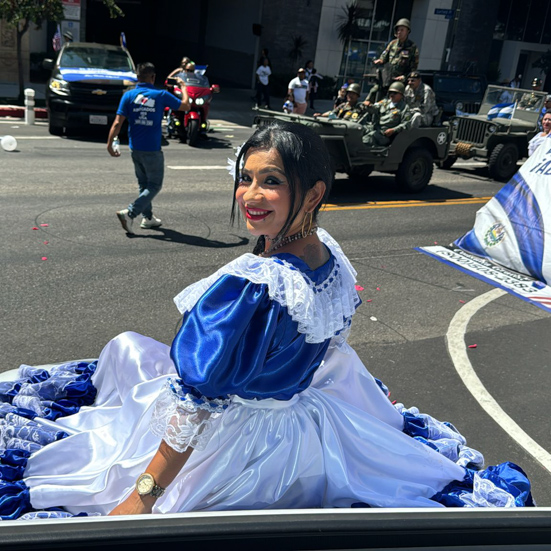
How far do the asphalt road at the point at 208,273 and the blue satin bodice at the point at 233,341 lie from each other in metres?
2.40

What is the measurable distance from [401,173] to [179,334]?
10.6 metres

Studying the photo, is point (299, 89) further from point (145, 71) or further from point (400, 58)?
point (145, 71)

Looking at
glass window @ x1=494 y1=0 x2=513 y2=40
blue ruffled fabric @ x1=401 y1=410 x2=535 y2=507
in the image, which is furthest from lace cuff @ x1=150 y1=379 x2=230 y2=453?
glass window @ x1=494 y1=0 x2=513 y2=40

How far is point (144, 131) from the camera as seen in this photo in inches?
314

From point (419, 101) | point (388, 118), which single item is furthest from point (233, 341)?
point (419, 101)

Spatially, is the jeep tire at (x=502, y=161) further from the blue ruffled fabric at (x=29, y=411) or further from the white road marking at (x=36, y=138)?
the blue ruffled fabric at (x=29, y=411)

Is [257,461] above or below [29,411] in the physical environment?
above

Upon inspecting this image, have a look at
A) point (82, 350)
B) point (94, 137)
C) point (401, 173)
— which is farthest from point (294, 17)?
point (82, 350)

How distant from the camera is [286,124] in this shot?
254 centimetres

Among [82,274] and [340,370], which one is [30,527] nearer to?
[340,370]

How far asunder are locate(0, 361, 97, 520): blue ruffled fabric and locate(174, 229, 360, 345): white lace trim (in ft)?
2.86

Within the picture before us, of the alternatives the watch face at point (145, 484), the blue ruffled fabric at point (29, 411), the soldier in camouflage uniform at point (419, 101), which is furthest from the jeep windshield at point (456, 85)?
the watch face at point (145, 484)

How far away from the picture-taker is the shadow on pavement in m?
8.10

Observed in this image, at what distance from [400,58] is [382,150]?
216 cm
